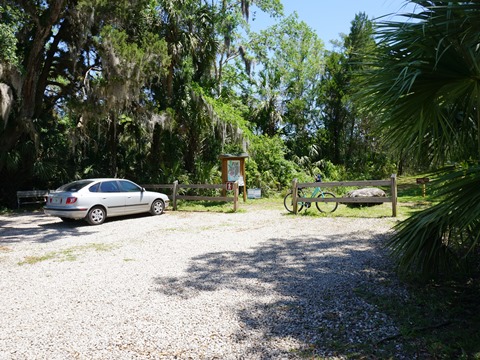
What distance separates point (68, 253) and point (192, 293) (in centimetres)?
386

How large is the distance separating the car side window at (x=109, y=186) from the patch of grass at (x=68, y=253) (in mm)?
3355

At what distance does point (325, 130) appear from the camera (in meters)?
31.0

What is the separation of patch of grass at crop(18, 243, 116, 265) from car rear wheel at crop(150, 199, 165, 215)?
4632 mm

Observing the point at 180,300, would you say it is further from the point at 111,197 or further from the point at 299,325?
the point at 111,197

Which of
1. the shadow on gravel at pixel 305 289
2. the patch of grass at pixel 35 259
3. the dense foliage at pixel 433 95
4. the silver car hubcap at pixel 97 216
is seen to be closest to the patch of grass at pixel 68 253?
the patch of grass at pixel 35 259

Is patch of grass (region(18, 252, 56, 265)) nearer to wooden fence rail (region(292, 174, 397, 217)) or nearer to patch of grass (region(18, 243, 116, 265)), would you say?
patch of grass (region(18, 243, 116, 265))

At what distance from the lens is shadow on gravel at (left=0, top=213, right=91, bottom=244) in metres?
9.35

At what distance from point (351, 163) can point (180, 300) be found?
28.1m

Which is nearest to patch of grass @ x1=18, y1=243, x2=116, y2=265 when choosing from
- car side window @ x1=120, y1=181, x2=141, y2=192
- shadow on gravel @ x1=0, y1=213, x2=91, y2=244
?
shadow on gravel @ x1=0, y1=213, x2=91, y2=244

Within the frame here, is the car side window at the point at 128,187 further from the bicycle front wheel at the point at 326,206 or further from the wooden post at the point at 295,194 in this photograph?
the bicycle front wheel at the point at 326,206

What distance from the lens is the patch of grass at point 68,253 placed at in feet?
23.4

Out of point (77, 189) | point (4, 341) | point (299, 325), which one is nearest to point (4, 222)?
point (77, 189)

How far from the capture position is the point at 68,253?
762 cm

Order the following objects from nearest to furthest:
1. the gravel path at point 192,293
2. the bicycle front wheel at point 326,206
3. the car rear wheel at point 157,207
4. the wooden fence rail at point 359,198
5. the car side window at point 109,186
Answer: the gravel path at point 192,293, the wooden fence rail at point 359,198, the car side window at point 109,186, the bicycle front wheel at point 326,206, the car rear wheel at point 157,207
